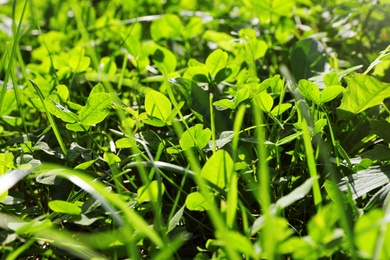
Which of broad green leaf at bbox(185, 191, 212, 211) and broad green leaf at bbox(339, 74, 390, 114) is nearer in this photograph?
broad green leaf at bbox(185, 191, 212, 211)

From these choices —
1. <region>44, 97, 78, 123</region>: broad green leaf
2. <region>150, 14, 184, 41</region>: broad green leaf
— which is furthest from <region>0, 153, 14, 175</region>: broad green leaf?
<region>150, 14, 184, 41</region>: broad green leaf

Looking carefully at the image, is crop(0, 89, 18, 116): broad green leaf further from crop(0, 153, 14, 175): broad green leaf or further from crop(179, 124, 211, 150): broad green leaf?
crop(179, 124, 211, 150): broad green leaf

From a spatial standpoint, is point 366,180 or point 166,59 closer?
point 366,180

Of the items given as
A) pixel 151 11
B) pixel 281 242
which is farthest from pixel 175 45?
pixel 281 242

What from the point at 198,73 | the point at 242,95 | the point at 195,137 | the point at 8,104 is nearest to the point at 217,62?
the point at 198,73

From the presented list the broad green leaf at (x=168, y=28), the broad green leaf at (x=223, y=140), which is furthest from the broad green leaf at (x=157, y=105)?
the broad green leaf at (x=168, y=28)

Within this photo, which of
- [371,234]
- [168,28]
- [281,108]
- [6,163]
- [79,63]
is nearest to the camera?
[371,234]

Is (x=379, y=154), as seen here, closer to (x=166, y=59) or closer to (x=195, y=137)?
(x=195, y=137)
